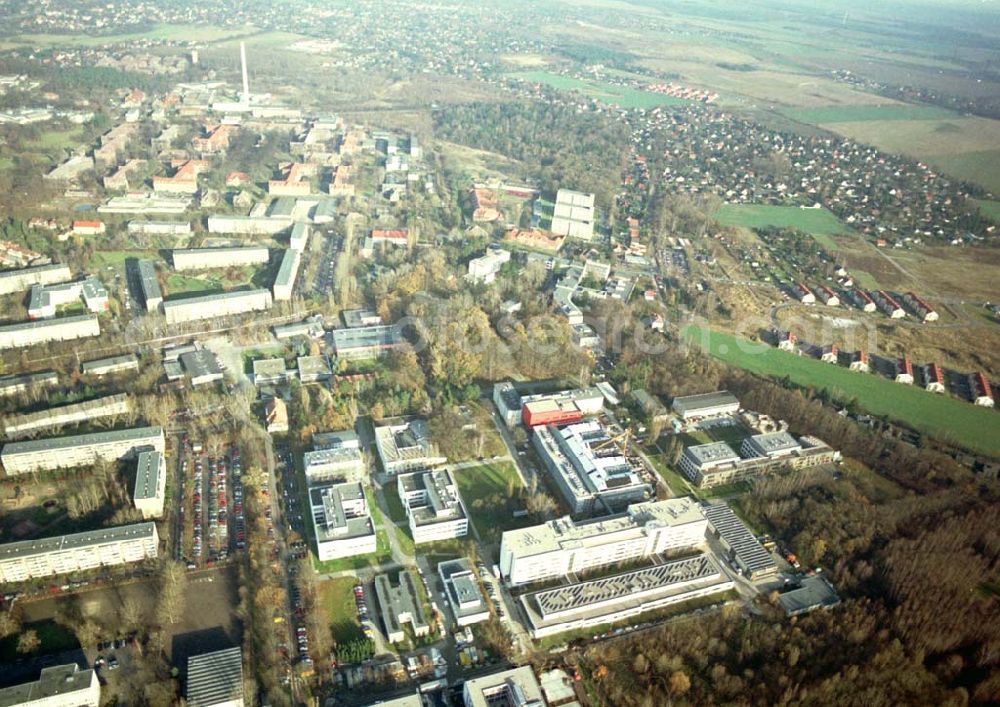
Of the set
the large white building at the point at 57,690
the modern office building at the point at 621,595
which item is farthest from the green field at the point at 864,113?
the large white building at the point at 57,690

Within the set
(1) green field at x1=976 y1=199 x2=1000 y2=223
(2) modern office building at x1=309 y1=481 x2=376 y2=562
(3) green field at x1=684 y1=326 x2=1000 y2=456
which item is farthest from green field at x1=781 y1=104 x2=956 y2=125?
(2) modern office building at x1=309 y1=481 x2=376 y2=562

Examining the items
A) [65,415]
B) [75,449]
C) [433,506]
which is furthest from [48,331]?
[433,506]

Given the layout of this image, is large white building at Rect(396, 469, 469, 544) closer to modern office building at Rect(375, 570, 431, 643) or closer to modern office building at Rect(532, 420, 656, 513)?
modern office building at Rect(375, 570, 431, 643)

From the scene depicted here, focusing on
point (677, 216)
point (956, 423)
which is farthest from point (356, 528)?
point (677, 216)

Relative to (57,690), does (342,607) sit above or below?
below

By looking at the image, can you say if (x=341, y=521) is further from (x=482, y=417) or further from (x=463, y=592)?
(x=482, y=417)
